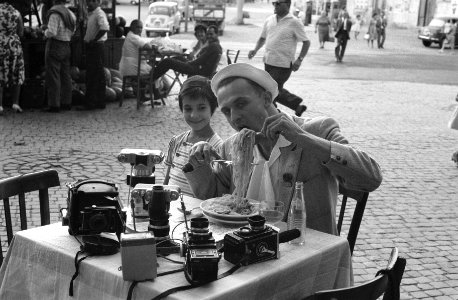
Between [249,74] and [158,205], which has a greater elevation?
[249,74]

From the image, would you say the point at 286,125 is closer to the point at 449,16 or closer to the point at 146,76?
the point at 146,76

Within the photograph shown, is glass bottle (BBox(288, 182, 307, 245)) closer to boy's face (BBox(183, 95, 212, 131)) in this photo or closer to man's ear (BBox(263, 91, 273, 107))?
man's ear (BBox(263, 91, 273, 107))

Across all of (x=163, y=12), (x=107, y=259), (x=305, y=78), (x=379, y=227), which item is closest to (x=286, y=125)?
(x=107, y=259)

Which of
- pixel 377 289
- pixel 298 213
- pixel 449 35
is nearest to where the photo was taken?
pixel 377 289

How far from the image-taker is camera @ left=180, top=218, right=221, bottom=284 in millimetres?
2512

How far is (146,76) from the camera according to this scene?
11953 mm

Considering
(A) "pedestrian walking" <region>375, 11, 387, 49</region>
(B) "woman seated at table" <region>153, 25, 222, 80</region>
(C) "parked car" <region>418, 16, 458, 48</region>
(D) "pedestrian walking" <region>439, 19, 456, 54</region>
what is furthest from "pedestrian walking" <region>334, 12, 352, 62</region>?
(B) "woman seated at table" <region>153, 25, 222, 80</region>

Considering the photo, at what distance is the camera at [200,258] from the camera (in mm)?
2512

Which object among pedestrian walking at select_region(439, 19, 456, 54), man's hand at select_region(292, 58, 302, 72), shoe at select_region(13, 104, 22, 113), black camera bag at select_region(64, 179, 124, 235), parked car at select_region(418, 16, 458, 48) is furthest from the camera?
parked car at select_region(418, 16, 458, 48)

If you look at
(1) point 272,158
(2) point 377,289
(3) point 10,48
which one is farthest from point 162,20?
(2) point 377,289

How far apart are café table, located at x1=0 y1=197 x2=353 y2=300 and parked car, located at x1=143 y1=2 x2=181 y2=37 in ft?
94.2

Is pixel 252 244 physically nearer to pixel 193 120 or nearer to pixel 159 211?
pixel 159 211

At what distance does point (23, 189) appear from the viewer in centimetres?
370

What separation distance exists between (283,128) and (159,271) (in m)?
1.01
